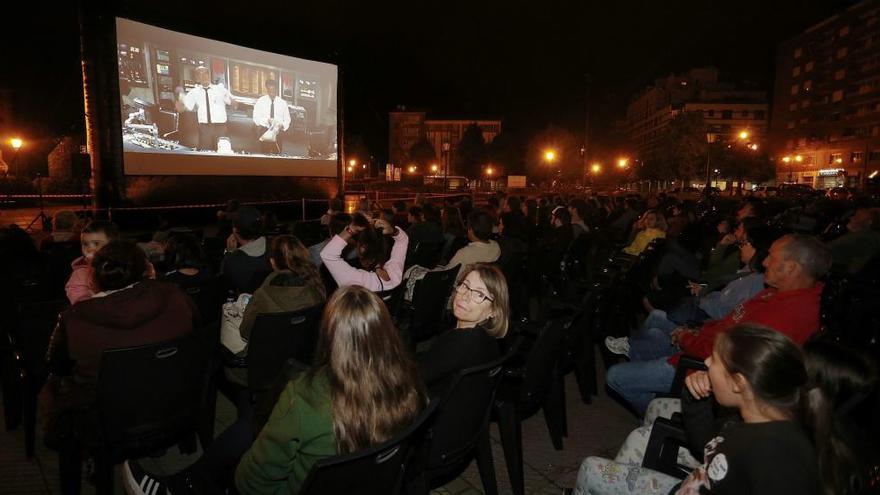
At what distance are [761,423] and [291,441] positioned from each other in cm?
157

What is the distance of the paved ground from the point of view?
123 inches

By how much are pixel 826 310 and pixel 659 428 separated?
1.41m

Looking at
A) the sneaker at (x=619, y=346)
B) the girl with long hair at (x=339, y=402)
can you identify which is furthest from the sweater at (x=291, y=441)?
the sneaker at (x=619, y=346)

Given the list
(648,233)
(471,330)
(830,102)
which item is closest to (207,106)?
(648,233)

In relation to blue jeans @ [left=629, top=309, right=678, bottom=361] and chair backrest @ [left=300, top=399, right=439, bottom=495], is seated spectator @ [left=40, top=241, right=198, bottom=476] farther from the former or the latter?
blue jeans @ [left=629, top=309, right=678, bottom=361]

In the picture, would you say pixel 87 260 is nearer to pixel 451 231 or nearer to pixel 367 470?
pixel 367 470

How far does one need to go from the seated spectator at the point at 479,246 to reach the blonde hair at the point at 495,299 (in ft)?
8.59

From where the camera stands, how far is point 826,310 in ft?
9.98

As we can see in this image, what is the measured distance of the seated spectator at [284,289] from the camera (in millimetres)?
3555

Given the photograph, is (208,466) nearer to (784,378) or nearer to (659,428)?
(659,428)

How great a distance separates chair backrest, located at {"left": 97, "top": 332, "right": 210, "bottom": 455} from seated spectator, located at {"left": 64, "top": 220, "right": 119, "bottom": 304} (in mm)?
1427

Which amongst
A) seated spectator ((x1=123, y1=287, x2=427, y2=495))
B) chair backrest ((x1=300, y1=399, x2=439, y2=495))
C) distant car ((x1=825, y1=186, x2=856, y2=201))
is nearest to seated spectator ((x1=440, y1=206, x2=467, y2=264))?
seated spectator ((x1=123, y1=287, x2=427, y2=495))

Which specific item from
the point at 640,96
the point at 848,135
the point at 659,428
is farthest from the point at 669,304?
the point at 640,96

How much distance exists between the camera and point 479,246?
5.72m
